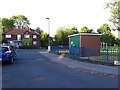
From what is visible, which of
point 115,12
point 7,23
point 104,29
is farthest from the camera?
point 7,23

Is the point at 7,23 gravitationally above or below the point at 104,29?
above

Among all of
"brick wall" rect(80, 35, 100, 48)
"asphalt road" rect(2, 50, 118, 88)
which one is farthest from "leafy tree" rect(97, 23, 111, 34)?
"asphalt road" rect(2, 50, 118, 88)

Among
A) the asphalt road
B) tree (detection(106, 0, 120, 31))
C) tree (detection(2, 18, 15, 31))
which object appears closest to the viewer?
the asphalt road

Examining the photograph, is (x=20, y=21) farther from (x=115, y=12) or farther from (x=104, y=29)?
(x=115, y=12)

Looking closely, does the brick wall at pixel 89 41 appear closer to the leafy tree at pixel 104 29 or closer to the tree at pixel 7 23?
the leafy tree at pixel 104 29

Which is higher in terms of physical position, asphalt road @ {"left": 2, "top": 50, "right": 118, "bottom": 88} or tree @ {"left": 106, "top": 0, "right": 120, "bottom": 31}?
tree @ {"left": 106, "top": 0, "right": 120, "bottom": 31}

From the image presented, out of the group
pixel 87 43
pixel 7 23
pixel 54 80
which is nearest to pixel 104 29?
pixel 87 43

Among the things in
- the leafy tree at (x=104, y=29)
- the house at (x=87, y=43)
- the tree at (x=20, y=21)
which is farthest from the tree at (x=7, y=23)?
the house at (x=87, y=43)

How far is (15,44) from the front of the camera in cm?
4388

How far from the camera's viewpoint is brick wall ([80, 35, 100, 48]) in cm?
1431

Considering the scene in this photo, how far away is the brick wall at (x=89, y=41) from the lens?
47.0 feet

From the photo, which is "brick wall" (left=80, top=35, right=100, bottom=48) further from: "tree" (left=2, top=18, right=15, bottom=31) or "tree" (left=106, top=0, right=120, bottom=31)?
"tree" (left=2, top=18, right=15, bottom=31)

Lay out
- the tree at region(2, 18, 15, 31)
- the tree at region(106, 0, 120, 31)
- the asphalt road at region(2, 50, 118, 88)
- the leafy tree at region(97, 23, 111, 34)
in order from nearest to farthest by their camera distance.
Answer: the asphalt road at region(2, 50, 118, 88) → the tree at region(106, 0, 120, 31) → the leafy tree at region(97, 23, 111, 34) → the tree at region(2, 18, 15, 31)

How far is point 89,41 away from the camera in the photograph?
47.9 ft
